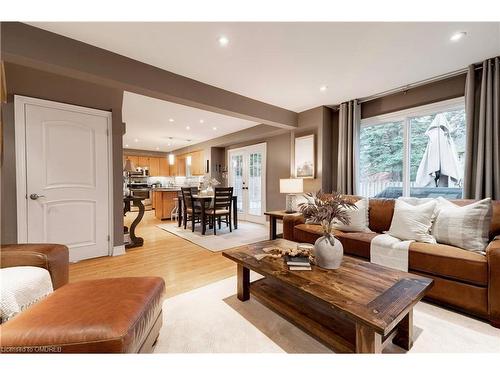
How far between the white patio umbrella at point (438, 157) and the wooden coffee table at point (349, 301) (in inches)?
89.3

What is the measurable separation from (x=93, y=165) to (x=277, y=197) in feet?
12.1

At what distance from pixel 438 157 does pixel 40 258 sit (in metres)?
4.45

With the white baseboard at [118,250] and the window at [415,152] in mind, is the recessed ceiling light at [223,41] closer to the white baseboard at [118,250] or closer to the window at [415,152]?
the window at [415,152]

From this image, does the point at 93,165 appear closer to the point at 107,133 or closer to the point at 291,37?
the point at 107,133

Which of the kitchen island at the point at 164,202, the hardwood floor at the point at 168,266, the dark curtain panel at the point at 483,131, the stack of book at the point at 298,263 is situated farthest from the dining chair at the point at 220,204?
the dark curtain panel at the point at 483,131

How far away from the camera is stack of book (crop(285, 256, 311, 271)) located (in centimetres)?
164

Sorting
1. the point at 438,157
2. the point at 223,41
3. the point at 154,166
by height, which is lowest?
the point at 438,157

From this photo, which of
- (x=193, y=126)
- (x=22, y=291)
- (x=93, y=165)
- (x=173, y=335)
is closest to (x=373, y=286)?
(x=173, y=335)

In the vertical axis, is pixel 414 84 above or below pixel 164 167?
above

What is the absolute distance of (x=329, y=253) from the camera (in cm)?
165

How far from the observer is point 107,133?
10.2 feet

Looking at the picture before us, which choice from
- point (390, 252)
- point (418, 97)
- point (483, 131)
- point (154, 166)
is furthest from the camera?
point (154, 166)

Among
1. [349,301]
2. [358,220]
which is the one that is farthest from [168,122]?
[349,301]

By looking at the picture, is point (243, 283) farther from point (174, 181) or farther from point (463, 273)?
point (174, 181)
